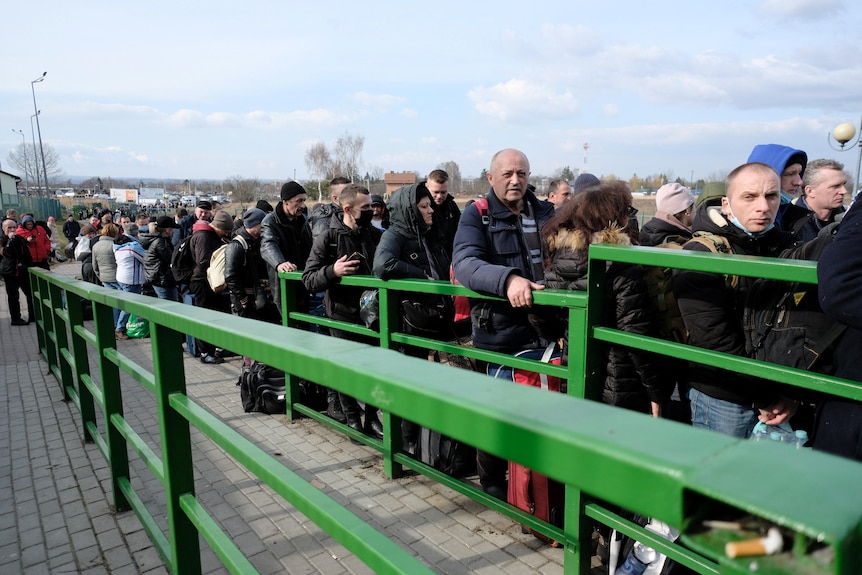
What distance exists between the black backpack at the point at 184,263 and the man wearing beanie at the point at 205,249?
99 millimetres

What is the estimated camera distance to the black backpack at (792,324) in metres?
2.00

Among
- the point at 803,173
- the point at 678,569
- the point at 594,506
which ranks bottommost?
the point at 678,569

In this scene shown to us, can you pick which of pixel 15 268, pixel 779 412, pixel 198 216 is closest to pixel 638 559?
pixel 779 412

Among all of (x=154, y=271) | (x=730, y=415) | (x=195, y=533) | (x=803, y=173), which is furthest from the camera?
(x=154, y=271)

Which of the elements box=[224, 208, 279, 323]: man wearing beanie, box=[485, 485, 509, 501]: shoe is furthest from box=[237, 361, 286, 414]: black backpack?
box=[485, 485, 509, 501]: shoe

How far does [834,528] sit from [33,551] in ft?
12.2

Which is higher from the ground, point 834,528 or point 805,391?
point 834,528

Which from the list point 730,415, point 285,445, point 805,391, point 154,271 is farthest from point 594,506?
point 154,271

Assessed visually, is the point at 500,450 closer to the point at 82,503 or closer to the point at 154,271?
the point at 82,503

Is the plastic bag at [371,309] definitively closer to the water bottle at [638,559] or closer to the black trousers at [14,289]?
the water bottle at [638,559]

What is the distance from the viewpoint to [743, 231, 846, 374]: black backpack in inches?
78.9

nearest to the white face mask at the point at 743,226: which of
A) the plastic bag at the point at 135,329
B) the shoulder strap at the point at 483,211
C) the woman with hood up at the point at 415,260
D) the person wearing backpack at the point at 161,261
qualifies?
the shoulder strap at the point at 483,211

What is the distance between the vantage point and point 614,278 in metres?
2.54

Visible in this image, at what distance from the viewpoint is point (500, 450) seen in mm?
731
